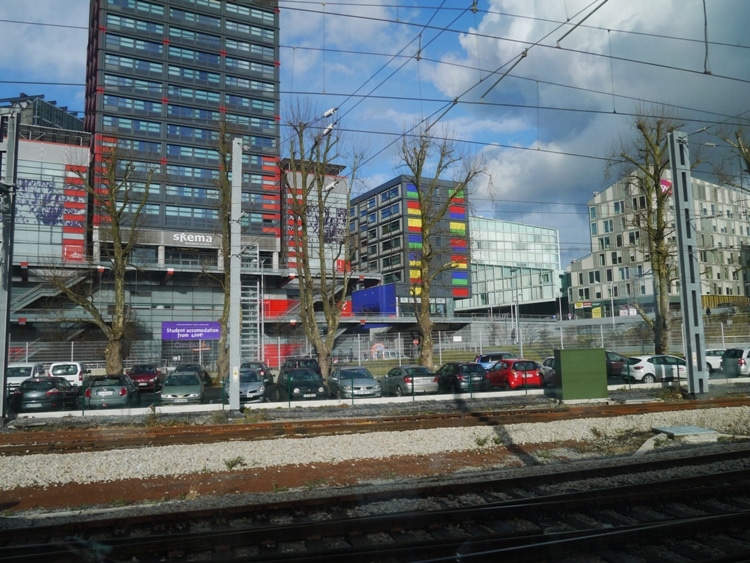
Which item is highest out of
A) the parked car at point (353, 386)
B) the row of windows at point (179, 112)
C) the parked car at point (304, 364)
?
the row of windows at point (179, 112)

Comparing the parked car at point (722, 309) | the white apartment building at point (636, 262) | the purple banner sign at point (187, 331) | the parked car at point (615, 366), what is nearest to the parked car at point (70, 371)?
the purple banner sign at point (187, 331)

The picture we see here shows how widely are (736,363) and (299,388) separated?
854 inches

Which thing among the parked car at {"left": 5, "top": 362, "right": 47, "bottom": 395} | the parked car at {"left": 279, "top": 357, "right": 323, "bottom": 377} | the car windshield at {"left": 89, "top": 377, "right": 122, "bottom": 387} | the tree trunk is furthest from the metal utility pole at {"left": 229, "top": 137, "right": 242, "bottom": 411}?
the parked car at {"left": 5, "top": 362, "right": 47, "bottom": 395}

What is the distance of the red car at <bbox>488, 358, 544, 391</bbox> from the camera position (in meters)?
29.0

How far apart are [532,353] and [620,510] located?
3433cm

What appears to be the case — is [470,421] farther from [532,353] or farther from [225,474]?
[532,353]

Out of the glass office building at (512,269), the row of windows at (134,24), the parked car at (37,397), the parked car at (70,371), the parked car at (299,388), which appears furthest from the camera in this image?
the glass office building at (512,269)

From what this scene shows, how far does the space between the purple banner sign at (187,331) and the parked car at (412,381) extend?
2051 centimetres

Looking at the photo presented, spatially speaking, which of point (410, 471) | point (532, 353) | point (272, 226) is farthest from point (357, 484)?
point (272, 226)

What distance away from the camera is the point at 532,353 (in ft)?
138

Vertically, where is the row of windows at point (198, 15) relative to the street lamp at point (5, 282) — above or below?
above

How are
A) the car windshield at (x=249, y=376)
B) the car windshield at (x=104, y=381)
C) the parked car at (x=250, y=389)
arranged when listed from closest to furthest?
the car windshield at (x=104, y=381) → the parked car at (x=250, y=389) → the car windshield at (x=249, y=376)

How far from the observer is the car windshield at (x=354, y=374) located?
27237 millimetres

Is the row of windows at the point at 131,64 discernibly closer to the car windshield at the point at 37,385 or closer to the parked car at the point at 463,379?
the car windshield at the point at 37,385
